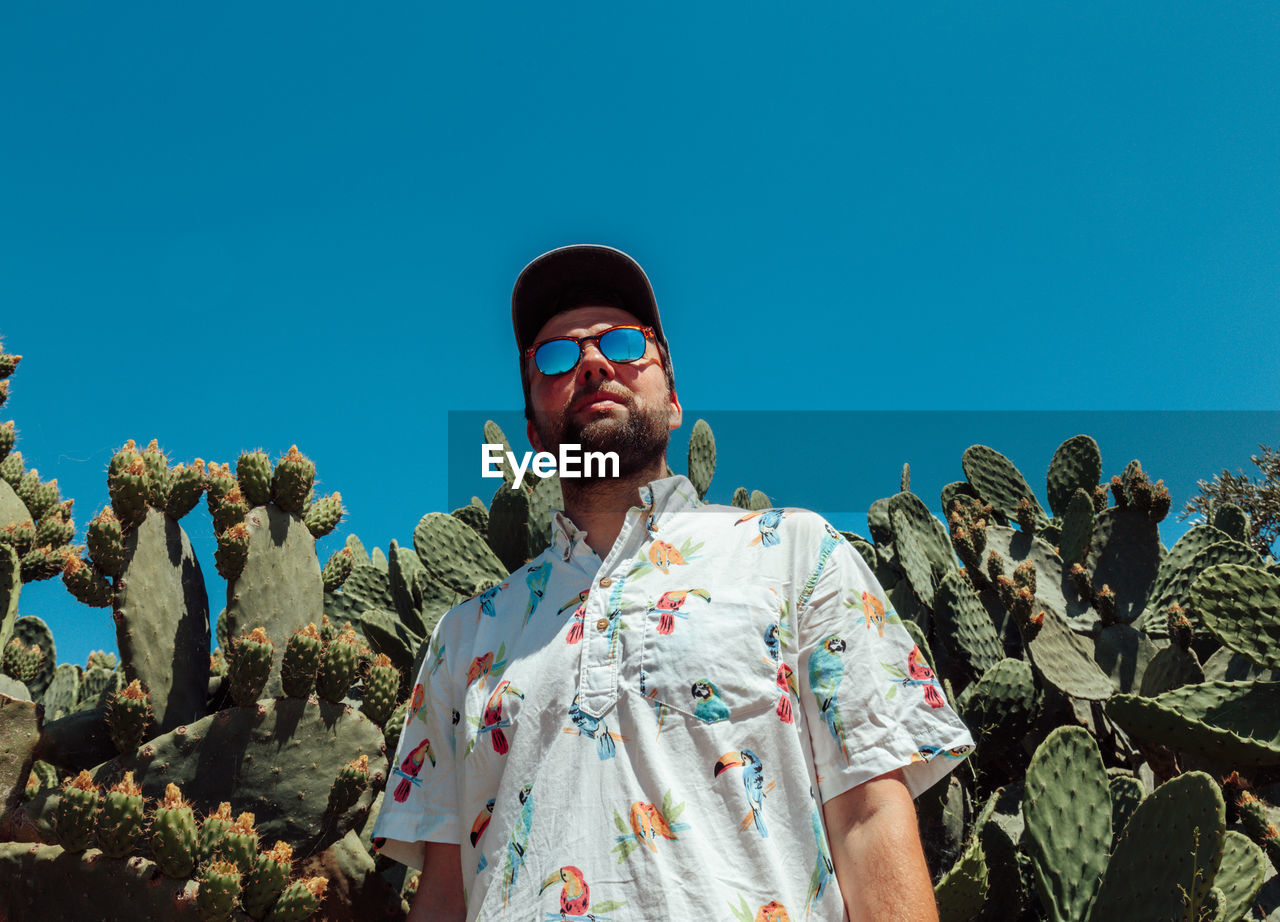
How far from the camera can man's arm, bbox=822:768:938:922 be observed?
4.14 ft

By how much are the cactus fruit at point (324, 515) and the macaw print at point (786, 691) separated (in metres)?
2.22

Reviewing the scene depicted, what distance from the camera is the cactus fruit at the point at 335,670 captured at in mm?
2637

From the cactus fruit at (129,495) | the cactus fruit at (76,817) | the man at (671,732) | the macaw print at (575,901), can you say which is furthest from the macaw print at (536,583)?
the cactus fruit at (129,495)

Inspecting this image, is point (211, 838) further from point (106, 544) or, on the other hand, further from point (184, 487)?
point (184, 487)

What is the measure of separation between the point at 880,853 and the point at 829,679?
25 centimetres

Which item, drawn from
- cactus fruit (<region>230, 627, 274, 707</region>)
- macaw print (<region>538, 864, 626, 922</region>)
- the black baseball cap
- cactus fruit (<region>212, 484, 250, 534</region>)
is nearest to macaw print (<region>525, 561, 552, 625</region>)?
macaw print (<region>538, 864, 626, 922</region>)

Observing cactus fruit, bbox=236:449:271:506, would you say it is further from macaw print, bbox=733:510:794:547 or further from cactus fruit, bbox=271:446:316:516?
macaw print, bbox=733:510:794:547

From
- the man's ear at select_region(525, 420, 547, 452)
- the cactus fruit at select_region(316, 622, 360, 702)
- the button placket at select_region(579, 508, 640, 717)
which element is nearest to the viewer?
the button placket at select_region(579, 508, 640, 717)

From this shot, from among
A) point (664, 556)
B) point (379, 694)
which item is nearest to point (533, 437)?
point (664, 556)

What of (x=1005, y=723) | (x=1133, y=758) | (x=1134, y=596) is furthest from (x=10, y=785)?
(x=1134, y=596)

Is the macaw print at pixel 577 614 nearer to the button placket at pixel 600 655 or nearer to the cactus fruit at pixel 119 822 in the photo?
the button placket at pixel 600 655

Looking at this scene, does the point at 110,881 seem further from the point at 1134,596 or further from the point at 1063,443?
the point at 1063,443

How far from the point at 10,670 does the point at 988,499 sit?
16.6 ft

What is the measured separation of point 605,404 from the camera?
1.90m
